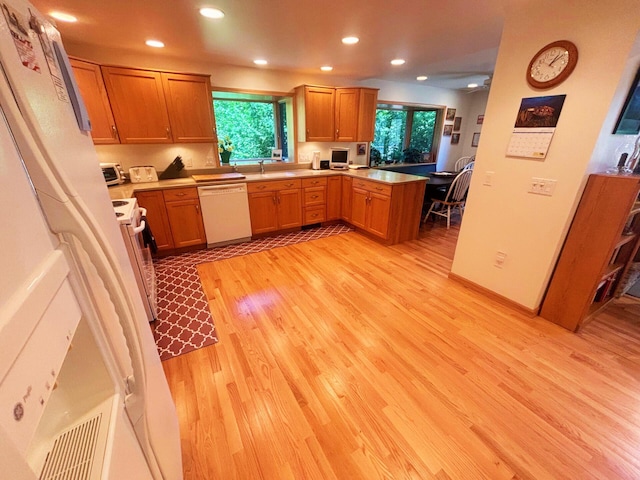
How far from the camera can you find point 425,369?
68.7 inches

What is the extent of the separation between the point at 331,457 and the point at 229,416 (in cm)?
59

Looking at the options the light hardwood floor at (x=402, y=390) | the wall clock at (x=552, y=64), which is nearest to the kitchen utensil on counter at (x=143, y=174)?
the light hardwood floor at (x=402, y=390)

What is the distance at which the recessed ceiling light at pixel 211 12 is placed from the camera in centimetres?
194

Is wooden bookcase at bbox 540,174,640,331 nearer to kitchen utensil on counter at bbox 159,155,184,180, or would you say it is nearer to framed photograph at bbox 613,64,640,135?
framed photograph at bbox 613,64,640,135

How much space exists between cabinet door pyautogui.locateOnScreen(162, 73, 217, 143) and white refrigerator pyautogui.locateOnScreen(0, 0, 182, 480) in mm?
2740

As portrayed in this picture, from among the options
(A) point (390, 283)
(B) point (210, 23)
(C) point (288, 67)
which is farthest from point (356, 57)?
(A) point (390, 283)

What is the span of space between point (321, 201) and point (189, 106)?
2.12 metres

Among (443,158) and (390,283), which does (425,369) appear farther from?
(443,158)

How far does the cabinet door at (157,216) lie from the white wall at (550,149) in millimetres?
3309

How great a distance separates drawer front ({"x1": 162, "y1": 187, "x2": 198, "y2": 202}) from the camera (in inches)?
119

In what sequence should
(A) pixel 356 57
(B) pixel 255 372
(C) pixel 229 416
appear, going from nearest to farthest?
1. (C) pixel 229 416
2. (B) pixel 255 372
3. (A) pixel 356 57

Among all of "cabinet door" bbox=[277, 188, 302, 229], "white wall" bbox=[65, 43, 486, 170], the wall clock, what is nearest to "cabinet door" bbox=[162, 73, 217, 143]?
"white wall" bbox=[65, 43, 486, 170]

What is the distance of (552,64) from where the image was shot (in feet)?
5.99

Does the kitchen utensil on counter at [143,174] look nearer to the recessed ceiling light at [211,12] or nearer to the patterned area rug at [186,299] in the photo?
the patterned area rug at [186,299]
